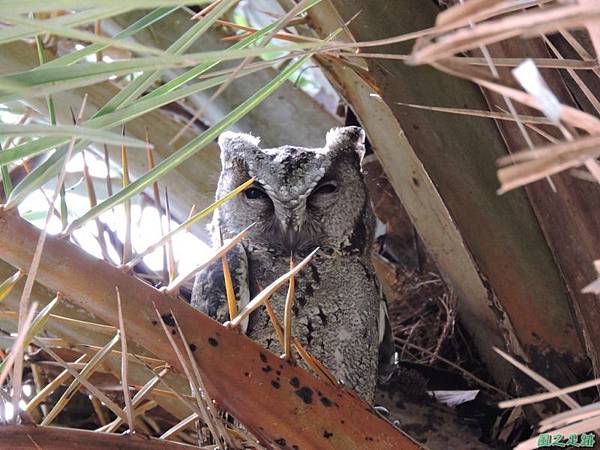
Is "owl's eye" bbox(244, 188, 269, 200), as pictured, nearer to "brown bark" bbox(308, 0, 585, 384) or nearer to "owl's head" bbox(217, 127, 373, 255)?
"owl's head" bbox(217, 127, 373, 255)

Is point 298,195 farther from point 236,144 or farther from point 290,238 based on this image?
point 236,144

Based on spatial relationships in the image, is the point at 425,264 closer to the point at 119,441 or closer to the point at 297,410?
the point at 297,410

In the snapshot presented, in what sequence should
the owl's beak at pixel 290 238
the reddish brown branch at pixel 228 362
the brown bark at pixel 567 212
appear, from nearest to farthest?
the reddish brown branch at pixel 228 362 → the brown bark at pixel 567 212 → the owl's beak at pixel 290 238

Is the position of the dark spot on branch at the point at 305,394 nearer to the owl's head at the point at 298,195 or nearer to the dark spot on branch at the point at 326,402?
the dark spot on branch at the point at 326,402

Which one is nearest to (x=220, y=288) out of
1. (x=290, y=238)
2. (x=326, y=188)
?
(x=290, y=238)

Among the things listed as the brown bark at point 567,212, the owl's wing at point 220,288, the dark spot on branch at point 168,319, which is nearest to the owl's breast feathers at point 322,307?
the owl's wing at point 220,288

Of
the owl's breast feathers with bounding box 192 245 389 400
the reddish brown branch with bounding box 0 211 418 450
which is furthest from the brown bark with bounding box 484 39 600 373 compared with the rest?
the owl's breast feathers with bounding box 192 245 389 400

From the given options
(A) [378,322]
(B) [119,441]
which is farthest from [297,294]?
(B) [119,441]
